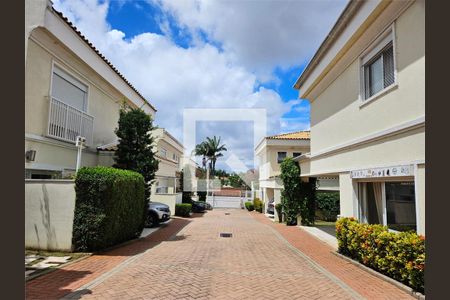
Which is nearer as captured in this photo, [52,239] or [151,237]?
[52,239]

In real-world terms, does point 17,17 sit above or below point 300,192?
Result: above

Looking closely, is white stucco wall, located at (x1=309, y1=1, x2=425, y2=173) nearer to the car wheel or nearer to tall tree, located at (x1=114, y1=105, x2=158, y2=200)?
tall tree, located at (x1=114, y1=105, x2=158, y2=200)

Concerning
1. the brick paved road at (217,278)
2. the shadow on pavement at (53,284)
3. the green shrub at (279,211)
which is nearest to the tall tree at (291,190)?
the green shrub at (279,211)

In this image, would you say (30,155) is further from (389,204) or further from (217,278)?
(389,204)

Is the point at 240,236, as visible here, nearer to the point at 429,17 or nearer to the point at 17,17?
the point at 429,17

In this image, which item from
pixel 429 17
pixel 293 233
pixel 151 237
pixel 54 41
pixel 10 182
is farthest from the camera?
pixel 293 233

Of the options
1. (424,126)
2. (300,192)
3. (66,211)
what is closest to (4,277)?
(66,211)

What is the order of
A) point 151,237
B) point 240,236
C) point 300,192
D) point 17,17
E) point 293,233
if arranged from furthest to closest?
point 300,192 < point 293,233 < point 240,236 < point 151,237 < point 17,17

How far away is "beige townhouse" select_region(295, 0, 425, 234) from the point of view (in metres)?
6.64

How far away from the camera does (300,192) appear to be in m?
18.0

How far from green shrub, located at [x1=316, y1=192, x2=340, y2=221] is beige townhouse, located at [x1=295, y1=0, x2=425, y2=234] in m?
12.1

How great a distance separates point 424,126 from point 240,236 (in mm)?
9401

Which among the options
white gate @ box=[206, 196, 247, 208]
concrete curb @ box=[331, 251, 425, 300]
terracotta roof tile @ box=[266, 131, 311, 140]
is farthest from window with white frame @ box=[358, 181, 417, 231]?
white gate @ box=[206, 196, 247, 208]

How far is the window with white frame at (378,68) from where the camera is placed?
25.9ft
